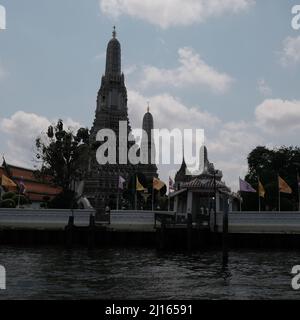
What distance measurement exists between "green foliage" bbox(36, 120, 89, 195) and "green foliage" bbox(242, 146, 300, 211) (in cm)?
2855

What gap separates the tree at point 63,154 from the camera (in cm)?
5459

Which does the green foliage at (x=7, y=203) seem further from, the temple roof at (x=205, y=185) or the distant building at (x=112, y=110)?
the distant building at (x=112, y=110)

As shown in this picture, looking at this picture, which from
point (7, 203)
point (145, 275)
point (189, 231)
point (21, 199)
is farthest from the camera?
point (21, 199)

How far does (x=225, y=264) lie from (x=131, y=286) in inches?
385

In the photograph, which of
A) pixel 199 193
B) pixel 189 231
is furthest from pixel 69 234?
pixel 199 193

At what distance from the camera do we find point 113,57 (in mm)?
120438

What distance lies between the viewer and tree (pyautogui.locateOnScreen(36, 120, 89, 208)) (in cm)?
5459

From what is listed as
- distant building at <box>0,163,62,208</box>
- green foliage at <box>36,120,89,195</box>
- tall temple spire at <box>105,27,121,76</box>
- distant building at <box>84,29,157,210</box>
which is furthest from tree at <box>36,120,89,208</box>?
tall temple spire at <box>105,27,121,76</box>

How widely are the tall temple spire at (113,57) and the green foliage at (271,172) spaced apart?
45.3 meters

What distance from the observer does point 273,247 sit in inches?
1527

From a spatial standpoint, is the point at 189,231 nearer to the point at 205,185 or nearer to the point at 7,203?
the point at 205,185

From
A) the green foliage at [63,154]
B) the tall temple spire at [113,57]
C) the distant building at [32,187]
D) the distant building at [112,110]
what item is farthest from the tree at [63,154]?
the tall temple spire at [113,57]

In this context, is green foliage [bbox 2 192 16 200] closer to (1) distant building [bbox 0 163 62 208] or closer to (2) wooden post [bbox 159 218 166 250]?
(1) distant building [bbox 0 163 62 208]
